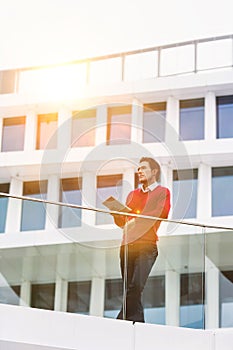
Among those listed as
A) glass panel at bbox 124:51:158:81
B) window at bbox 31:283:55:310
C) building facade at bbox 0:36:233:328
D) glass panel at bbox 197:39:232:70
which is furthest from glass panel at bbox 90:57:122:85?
window at bbox 31:283:55:310

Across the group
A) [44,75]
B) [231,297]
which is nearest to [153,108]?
[44,75]

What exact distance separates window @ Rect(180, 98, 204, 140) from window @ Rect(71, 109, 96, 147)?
1584mm

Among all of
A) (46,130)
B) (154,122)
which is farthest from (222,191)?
(46,130)

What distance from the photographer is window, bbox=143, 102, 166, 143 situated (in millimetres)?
18234

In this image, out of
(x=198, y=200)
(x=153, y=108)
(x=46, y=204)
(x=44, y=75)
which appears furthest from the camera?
(x=44, y=75)

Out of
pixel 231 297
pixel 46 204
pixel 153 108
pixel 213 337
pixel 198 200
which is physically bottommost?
pixel 213 337

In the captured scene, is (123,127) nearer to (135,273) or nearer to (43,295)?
(43,295)

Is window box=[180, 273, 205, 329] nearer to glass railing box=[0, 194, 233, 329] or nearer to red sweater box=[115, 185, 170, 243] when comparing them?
glass railing box=[0, 194, 233, 329]

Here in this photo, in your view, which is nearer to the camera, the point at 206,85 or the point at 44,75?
the point at 206,85

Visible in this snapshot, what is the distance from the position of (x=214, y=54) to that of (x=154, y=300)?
11140 millimetres

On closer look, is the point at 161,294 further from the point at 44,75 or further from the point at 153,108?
the point at 44,75

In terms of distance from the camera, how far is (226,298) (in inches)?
344

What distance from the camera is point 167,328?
798cm

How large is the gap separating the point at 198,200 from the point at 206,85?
2.03 m
